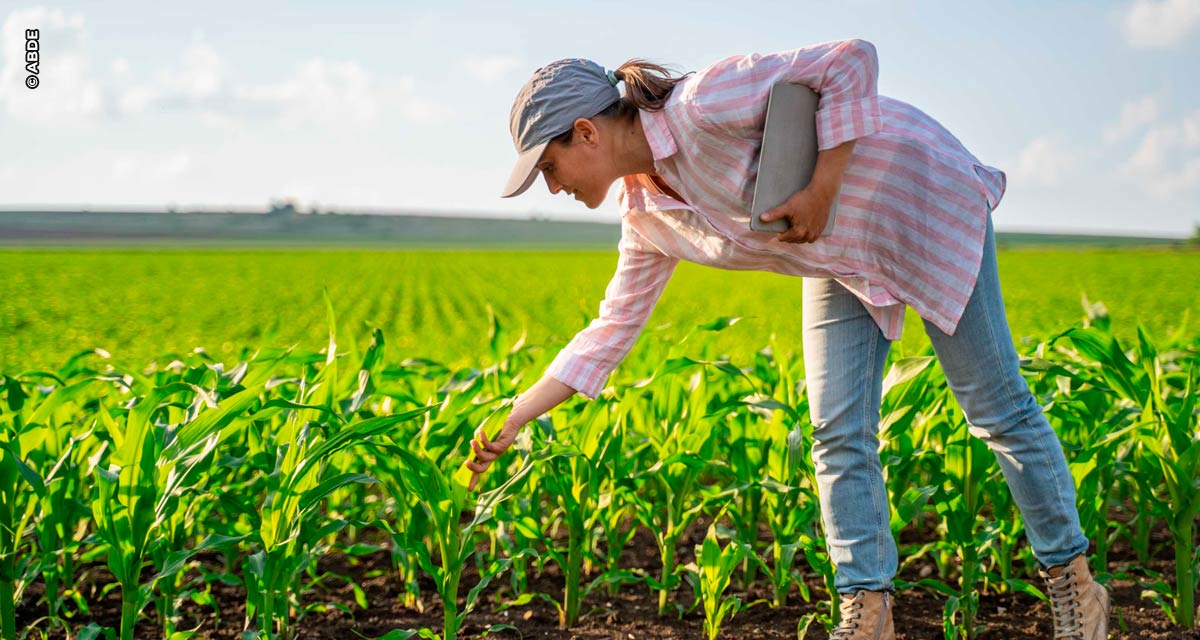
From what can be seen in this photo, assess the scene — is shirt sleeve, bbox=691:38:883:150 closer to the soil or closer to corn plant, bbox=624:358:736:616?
corn plant, bbox=624:358:736:616

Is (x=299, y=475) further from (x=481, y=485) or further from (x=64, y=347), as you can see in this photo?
(x=64, y=347)

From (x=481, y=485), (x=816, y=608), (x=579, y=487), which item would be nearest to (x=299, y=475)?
(x=579, y=487)

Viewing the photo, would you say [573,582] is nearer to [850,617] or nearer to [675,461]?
[675,461]

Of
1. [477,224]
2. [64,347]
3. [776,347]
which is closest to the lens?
[776,347]

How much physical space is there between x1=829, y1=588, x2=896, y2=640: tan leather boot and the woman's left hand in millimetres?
878

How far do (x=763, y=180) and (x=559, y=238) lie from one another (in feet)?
358

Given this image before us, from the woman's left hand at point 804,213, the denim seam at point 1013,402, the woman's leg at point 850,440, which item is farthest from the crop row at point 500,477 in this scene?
the woman's left hand at point 804,213

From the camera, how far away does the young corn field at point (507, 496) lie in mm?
2453

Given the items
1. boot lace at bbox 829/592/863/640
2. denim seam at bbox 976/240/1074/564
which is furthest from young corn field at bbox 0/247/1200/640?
denim seam at bbox 976/240/1074/564

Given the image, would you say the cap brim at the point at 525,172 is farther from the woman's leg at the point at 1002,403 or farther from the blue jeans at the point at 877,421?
the woman's leg at the point at 1002,403

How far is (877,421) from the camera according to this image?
2451 millimetres

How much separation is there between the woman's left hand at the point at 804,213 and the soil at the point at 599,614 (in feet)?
4.38

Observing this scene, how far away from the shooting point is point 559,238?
363 ft

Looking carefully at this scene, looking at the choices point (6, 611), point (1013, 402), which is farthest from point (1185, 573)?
point (6, 611)
